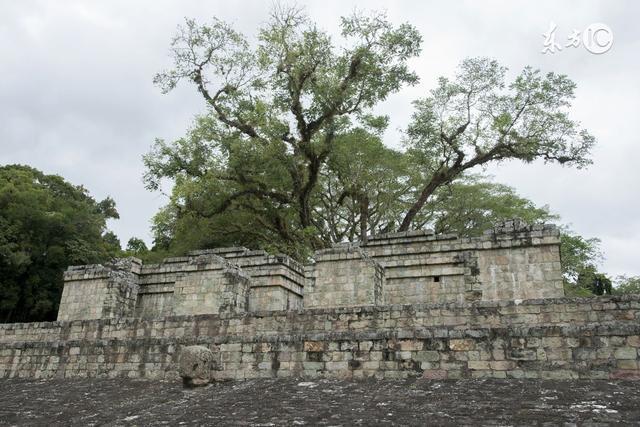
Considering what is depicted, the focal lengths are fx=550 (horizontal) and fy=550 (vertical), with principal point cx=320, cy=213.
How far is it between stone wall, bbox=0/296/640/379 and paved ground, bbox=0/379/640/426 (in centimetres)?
32

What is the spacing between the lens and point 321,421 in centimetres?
670

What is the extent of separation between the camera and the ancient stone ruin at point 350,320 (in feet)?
26.6

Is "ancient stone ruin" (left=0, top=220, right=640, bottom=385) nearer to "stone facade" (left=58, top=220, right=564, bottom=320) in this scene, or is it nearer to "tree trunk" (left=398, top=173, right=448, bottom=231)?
"stone facade" (left=58, top=220, right=564, bottom=320)

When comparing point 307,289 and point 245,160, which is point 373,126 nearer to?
point 245,160

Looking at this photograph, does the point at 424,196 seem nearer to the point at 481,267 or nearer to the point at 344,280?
the point at 481,267

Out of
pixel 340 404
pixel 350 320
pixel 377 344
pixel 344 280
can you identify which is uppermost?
pixel 344 280

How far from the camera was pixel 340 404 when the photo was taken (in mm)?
7457

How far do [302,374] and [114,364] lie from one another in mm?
4355

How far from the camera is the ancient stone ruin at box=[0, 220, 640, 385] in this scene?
812 cm

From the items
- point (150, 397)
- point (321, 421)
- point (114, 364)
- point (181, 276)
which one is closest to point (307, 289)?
point (181, 276)

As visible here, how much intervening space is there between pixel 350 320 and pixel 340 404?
290cm

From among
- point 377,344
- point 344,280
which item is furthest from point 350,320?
point 344,280

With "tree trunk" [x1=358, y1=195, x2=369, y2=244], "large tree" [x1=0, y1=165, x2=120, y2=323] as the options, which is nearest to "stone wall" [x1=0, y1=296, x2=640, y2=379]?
"tree trunk" [x1=358, y1=195, x2=369, y2=244]

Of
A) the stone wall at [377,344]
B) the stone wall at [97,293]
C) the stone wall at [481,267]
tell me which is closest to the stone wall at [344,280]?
the stone wall at [481,267]
